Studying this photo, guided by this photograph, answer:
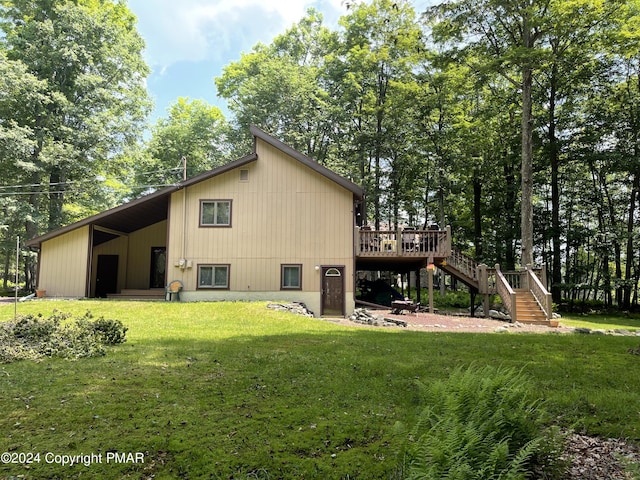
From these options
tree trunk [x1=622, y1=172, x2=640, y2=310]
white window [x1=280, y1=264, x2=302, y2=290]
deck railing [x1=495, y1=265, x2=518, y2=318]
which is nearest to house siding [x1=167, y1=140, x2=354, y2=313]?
white window [x1=280, y1=264, x2=302, y2=290]

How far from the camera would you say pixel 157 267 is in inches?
761

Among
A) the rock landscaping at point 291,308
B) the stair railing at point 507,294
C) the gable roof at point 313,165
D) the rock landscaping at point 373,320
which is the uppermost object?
the gable roof at point 313,165

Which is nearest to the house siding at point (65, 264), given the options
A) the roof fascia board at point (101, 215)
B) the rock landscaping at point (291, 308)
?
the roof fascia board at point (101, 215)

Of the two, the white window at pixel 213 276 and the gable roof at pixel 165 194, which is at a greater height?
the gable roof at pixel 165 194

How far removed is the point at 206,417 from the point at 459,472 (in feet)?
8.23

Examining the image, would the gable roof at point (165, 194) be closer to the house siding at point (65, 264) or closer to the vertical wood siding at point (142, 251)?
the house siding at point (65, 264)

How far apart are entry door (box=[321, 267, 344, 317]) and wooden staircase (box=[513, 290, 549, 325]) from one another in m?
6.30

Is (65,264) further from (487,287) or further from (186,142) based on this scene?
(487,287)

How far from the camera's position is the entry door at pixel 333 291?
16.2 meters

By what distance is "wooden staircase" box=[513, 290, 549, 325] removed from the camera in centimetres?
1369

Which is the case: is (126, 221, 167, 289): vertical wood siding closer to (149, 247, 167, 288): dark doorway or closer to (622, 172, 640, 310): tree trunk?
(149, 247, 167, 288): dark doorway

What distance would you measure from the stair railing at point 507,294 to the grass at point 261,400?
5854mm

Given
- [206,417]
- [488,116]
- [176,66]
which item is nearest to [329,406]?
[206,417]

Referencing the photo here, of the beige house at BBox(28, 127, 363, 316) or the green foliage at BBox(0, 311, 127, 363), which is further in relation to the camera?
the beige house at BBox(28, 127, 363, 316)
